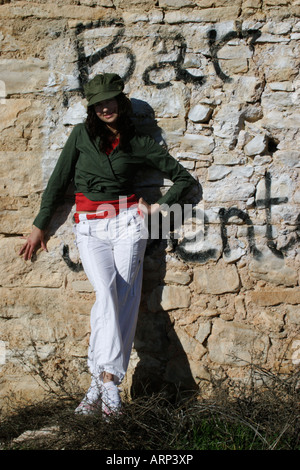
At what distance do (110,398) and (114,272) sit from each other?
2.43 feet

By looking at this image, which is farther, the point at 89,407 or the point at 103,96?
the point at 103,96

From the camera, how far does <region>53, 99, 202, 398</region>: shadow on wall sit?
3340 millimetres

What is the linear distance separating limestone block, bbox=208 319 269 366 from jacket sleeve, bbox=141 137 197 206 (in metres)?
0.89

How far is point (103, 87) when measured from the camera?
9.93 ft

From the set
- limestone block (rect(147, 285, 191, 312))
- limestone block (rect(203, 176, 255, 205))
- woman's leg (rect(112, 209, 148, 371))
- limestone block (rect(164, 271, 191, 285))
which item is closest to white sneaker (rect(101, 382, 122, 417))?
woman's leg (rect(112, 209, 148, 371))

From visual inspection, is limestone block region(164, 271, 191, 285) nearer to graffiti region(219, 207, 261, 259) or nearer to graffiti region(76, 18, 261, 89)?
graffiti region(219, 207, 261, 259)

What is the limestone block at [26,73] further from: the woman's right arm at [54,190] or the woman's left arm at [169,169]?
the woman's left arm at [169,169]

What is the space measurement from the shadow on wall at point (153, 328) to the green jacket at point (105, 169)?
0.16 m

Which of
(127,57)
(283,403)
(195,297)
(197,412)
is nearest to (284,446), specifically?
(283,403)

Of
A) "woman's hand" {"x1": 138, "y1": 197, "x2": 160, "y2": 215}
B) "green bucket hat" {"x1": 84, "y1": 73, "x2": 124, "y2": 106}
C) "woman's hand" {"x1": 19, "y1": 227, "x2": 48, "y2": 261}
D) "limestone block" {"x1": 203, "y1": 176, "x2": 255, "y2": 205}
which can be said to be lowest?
"woman's hand" {"x1": 19, "y1": 227, "x2": 48, "y2": 261}

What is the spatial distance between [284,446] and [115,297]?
1.24 meters

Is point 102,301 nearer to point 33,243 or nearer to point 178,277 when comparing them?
point 178,277

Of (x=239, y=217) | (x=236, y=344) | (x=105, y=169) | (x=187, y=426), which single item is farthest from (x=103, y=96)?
(x=187, y=426)

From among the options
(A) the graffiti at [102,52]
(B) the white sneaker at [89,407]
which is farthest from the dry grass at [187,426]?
(A) the graffiti at [102,52]
